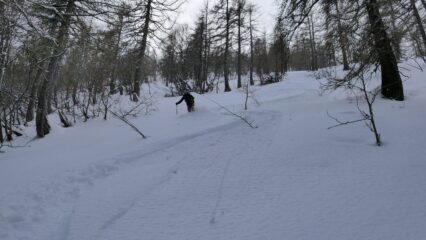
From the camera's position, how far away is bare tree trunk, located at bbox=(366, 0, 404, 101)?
273 inches

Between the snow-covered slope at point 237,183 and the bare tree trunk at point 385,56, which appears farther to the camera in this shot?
the bare tree trunk at point 385,56

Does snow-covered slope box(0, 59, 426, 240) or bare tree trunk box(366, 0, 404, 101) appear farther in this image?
bare tree trunk box(366, 0, 404, 101)

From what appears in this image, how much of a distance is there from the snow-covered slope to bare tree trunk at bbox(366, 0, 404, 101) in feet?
1.35

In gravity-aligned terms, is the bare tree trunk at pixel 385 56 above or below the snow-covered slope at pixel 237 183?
above

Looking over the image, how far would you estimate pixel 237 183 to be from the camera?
4.98 metres

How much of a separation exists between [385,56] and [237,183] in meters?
5.72

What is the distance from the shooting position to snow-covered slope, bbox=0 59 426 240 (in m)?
3.77

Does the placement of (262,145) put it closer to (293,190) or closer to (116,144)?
(293,190)

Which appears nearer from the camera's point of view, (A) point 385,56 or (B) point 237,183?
(B) point 237,183

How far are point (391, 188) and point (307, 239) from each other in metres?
1.62

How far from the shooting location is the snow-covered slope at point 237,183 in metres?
3.77

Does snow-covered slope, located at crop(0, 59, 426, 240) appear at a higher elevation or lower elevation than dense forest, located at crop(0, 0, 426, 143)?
lower

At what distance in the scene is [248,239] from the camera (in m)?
3.59

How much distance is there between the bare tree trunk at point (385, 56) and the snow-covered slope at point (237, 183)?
1.35 feet
